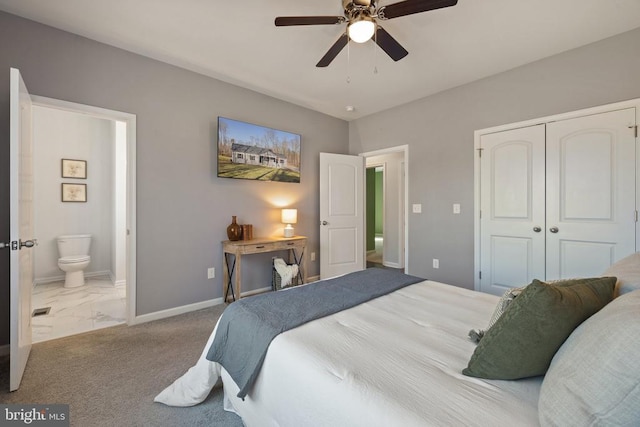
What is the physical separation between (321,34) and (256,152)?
160 centimetres

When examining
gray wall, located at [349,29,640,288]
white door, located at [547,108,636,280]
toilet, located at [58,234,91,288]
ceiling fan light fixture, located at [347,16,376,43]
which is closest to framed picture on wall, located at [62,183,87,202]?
toilet, located at [58,234,91,288]

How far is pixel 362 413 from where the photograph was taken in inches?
32.9

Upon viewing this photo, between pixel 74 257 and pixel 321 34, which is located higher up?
pixel 321 34

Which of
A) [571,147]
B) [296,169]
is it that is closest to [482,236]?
[571,147]

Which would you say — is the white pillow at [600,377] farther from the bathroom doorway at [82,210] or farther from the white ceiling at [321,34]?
the bathroom doorway at [82,210]

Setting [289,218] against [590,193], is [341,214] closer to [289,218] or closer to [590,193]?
[289,218]

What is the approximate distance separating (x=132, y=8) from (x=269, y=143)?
1.85m

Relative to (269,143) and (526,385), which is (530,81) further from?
(526,385)

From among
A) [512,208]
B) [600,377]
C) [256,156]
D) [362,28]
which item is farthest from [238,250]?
[512,208]

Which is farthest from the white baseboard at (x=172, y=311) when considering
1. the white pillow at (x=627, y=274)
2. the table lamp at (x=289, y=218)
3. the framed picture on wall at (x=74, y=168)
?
the white pillow at (x=627, y=274)

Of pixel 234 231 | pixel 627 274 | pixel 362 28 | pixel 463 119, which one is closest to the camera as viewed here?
pixel 627 274

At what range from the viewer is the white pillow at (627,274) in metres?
1.07

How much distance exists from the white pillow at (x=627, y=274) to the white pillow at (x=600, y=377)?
432mm

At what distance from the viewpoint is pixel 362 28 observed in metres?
1.87
